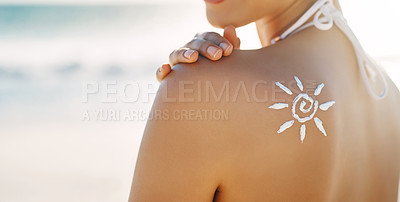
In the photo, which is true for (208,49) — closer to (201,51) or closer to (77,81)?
(201,51)

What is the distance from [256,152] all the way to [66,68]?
17.6ft

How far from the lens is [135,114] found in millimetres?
4605

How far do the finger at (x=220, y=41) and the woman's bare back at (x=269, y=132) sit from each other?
2 centimetres

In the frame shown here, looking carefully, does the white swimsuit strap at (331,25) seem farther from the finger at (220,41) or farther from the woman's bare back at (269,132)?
the finger at (220,41)

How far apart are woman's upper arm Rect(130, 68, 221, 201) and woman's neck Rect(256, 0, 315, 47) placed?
14.1 inches

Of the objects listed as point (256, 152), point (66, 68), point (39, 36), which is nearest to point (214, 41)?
point (256, 152)

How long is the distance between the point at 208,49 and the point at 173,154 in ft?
0.62

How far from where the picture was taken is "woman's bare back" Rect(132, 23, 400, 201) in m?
0.79

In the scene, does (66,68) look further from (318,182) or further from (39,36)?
(318,182)

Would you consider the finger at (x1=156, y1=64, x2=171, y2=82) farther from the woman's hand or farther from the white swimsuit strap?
the white swimsuit strap

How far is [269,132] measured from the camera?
0.83 meters

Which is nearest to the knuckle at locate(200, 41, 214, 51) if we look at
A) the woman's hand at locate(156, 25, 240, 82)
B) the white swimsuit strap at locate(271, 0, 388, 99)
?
the woman's hand at locate(156, 25, 240, 82)

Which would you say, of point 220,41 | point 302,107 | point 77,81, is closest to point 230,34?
point 220,41

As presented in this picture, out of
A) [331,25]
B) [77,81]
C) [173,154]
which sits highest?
[77,81]
